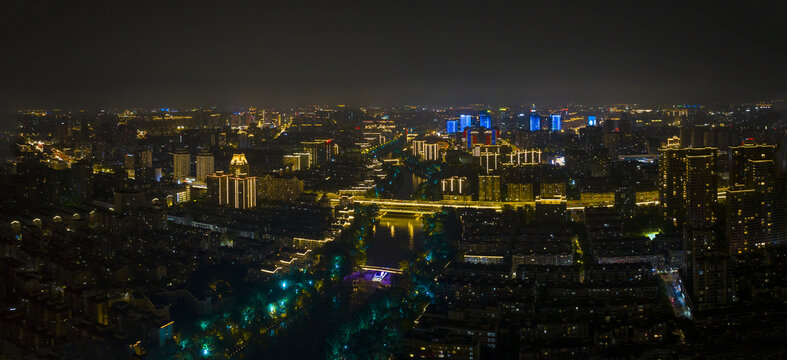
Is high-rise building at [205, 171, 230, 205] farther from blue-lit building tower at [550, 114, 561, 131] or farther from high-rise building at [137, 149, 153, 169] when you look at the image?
blue-lit building tower at [550, 114, 561, 131]

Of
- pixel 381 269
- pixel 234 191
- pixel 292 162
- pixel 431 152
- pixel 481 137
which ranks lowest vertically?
pixel 381 269

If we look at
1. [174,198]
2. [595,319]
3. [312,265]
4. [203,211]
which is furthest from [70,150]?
[595,319]

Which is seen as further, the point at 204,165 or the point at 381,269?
the point at 204,165

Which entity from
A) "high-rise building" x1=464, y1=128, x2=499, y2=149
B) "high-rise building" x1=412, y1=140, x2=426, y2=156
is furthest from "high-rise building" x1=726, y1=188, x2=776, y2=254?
"high-rise building" x1=412, y1=140, x2=426, y2=156

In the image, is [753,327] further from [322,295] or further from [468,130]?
[468,130]

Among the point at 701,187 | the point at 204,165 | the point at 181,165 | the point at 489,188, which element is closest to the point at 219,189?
the point at 204,165

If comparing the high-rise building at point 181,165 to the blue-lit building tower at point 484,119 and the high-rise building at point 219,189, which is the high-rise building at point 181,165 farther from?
the blue-lit building tower at point 484,119

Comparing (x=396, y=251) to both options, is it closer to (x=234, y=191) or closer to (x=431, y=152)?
(x=234, y=191)
